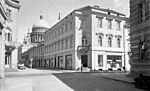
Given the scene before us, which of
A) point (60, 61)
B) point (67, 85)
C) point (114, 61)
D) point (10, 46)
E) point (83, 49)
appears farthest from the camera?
point (60, 61)

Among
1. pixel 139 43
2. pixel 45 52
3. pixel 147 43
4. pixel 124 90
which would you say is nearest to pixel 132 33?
pixel 139 43

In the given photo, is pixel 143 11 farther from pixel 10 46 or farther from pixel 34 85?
pixel 10 46

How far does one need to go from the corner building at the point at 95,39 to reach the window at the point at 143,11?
18.6 m

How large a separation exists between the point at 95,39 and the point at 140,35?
19.7m

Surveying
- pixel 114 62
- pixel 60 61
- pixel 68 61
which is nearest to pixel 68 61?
pixel 68 61

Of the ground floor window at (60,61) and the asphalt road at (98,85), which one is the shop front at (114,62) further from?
the asphalt road at (98,85)

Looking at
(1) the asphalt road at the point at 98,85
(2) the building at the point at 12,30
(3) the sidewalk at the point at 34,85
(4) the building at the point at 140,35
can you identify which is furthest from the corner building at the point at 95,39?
(1) the asphalt road at the point at 98,85

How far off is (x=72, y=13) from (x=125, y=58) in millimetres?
16304

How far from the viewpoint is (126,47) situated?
1523 inches

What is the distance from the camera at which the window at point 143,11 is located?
14156 mm

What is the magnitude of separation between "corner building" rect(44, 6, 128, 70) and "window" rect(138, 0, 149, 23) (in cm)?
1864

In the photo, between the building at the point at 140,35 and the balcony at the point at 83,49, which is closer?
the building at the point at 140,35

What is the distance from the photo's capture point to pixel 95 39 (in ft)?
113

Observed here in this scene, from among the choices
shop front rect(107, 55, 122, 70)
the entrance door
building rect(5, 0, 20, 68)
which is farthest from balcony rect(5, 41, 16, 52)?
shop front rect(107, 55, 122, 70)
